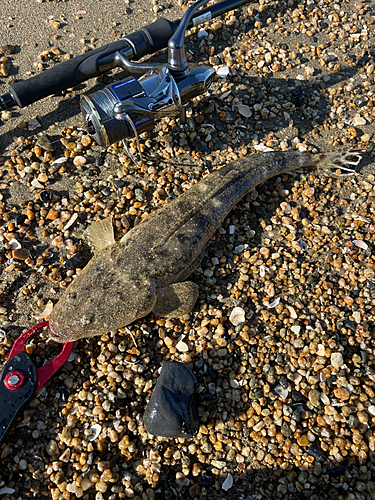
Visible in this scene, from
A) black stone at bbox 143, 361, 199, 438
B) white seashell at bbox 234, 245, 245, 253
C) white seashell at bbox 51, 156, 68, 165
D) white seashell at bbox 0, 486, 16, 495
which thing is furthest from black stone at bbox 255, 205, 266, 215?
white seashell at bbox 0, 486, 16, 495

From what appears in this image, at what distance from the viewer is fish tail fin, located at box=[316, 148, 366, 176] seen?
5012 millimetres

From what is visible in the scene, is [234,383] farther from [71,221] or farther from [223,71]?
[223,71]

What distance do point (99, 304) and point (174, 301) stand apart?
0.79 meters

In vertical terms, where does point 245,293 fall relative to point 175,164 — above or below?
below

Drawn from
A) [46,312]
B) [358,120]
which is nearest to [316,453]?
[46,312]

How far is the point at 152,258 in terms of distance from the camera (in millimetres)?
4035

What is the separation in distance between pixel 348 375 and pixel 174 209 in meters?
2.63

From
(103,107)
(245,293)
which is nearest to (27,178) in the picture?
(103,107)

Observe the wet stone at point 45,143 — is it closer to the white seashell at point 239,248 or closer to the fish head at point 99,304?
the fish head at point 99,304

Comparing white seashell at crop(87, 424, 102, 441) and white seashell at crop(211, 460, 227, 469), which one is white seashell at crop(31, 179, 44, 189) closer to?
white seashell at crop(87, 424, 102, 441)

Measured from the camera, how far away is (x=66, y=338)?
11.9ft

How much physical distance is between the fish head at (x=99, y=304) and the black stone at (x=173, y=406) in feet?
2.29

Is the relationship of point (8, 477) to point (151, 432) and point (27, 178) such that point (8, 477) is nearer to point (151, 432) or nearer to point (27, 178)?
point (151, 432)

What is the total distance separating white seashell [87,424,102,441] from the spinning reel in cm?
307
